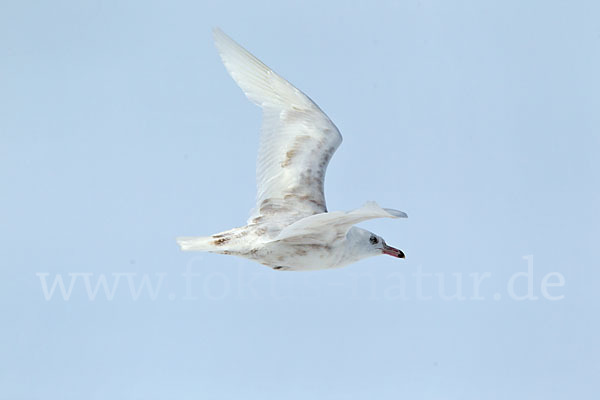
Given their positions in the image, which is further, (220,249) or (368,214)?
(220,249)

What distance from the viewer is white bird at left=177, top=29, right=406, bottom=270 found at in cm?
996

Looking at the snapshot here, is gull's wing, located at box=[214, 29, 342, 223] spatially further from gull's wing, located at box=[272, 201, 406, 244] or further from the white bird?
gull's wing, located at box=[272, 201, 406, 244]

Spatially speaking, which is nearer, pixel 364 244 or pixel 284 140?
pixel 364 244

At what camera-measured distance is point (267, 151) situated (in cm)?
1148

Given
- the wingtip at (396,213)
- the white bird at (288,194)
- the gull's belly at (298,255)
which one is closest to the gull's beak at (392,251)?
the white bird at (288,194)

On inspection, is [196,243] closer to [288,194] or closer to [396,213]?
[288,194]

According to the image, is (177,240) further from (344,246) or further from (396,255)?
(396,255)

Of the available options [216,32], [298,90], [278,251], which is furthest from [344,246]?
[216,32]

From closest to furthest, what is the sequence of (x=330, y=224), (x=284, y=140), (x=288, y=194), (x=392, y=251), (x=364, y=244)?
(x=330, y=224)
(x=364, y=244)
(x=392, y=251)
(x=288, y=194)
(x=284, y=140)

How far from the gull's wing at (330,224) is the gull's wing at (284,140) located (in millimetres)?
971

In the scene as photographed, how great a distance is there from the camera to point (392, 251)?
10.9 metres

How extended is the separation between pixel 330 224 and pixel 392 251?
162 centimetres

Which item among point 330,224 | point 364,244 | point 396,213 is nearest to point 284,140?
point 364,244

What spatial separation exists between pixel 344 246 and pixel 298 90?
2667 millimetres
